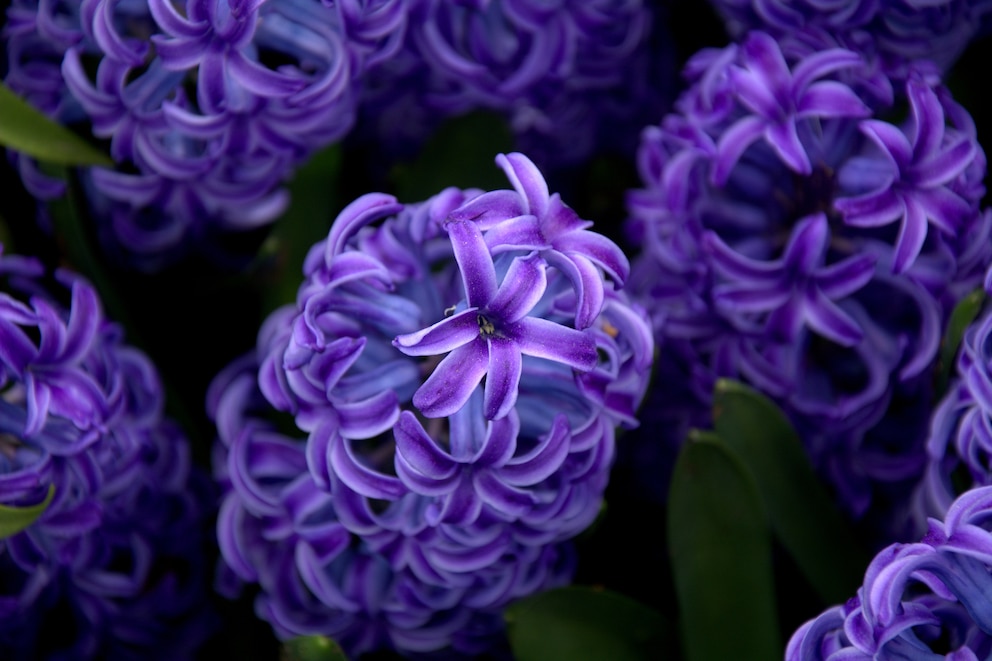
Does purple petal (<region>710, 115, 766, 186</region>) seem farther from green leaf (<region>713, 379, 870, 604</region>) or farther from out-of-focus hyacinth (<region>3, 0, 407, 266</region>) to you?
out-of-focus hyacinth (<region>3, 0, 407, 266</region>)

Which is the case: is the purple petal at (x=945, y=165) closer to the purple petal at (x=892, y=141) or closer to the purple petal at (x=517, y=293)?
the purple petal at (x=892, y=141)

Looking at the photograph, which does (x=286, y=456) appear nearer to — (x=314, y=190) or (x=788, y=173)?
(x=314, y=190)

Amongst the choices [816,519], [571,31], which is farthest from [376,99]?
[816,519]

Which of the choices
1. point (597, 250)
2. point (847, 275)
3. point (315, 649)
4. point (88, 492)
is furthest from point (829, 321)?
point (88, 492)

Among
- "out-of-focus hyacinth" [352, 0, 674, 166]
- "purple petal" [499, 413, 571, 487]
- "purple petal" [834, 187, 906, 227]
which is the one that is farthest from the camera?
"out-of-focus hyacinth" [352, 0, 674, 166]

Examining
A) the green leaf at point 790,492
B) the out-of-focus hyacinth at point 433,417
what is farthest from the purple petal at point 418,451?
the green leaf at point 790,492

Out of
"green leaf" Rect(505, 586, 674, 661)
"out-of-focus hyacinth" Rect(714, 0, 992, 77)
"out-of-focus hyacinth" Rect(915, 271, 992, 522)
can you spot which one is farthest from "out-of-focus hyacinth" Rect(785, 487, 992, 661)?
"out-of-focus hyacinth" Rect(714, 0, 992, 77)
